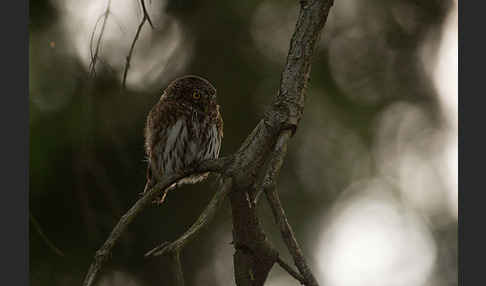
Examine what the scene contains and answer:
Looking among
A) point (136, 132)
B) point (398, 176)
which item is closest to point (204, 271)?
point (136, 132)

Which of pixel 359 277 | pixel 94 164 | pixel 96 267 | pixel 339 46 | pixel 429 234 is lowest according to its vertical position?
pixel 96 267

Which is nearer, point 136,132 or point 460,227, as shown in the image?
point 460,227

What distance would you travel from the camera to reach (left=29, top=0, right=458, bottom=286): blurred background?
3.98 meters

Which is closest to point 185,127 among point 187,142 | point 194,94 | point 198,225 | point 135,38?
point 187,142

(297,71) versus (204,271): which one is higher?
(297,71)

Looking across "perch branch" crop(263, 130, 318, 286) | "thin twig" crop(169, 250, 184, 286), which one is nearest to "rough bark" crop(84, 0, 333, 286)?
"perch branch" crop(263, 130, 318, 286)

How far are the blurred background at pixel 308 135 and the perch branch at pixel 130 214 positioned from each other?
51.6 inches

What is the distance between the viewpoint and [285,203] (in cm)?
545

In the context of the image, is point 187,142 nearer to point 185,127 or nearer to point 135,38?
point 185,127

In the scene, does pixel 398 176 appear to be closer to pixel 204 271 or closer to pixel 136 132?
pixel 204 271

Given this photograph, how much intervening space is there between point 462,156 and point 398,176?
9.34ft

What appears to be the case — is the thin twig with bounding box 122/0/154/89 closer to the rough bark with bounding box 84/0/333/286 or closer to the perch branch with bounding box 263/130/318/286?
the rough bark with bounding box 84/0/333/286

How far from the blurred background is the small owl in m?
0.24

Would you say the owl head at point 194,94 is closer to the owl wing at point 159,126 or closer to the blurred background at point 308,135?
the owl wing at point 159,126
